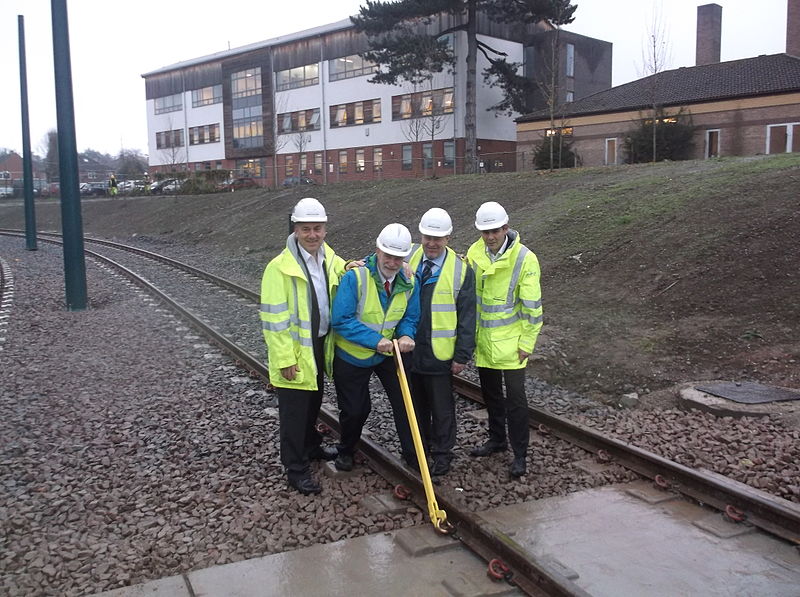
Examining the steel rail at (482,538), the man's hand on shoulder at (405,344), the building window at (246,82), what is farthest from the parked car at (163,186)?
the man's hand on shoulder at (405,344)

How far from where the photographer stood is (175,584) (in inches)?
161

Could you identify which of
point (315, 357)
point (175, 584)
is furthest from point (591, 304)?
point (175, 584)

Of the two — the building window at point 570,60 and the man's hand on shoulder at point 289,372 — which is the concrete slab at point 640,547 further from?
the building window at point 570,60

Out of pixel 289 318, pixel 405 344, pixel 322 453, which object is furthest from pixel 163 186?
pixel 405 344

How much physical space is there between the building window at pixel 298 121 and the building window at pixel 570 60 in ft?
63.8

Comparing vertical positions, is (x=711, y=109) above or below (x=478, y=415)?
above

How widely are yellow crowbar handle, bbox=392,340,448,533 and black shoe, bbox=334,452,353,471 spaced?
614 millimetres

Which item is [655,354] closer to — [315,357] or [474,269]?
[474,269]

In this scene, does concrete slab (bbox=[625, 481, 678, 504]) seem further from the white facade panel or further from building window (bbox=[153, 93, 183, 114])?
building window (bbox=[153, 93, 183, 114])

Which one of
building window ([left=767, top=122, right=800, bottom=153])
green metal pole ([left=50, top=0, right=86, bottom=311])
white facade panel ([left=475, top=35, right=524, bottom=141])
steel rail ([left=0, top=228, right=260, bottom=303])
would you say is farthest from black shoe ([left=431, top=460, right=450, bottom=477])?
white facade panel ([left=475, top=35, right=524, bottom=141])

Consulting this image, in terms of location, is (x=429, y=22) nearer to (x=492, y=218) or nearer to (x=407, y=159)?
(x=407, y=159)

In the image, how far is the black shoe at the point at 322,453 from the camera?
19.3ft

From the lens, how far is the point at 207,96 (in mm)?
68250

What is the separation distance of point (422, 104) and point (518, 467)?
46.4 metres
